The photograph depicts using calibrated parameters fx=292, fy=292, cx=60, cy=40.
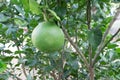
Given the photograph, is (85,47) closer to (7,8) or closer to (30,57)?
(30,57)

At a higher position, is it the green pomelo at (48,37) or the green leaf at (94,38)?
the green leaf at (94,38)

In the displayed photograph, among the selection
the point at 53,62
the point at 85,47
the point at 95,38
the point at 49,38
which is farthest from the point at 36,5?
the point at 85,47

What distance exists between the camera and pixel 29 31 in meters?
1.45

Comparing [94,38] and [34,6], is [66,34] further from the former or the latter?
[34,6]

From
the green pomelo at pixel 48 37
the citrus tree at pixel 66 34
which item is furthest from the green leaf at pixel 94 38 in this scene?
the green pomelo at pixel 48 37

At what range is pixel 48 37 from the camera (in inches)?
32.3

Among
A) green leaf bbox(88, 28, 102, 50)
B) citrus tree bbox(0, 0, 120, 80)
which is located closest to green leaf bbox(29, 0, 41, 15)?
citrus tree bbox(0, 0, 120, 80)

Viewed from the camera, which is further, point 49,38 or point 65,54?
point 65,54

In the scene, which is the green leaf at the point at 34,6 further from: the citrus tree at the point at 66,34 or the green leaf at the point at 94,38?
the green leaf at the point at 94,38

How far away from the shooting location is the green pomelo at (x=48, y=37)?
82 centimetres

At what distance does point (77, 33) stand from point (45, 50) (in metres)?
0.80

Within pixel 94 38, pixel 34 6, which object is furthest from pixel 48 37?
pixel 94 38

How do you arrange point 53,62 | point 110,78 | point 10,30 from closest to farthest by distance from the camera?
point 10,30, point 53,62, point 110,78

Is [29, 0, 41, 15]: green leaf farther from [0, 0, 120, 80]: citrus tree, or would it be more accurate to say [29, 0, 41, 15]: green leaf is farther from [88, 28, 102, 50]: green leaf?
[88, 28, 102, 50]: green leaf
